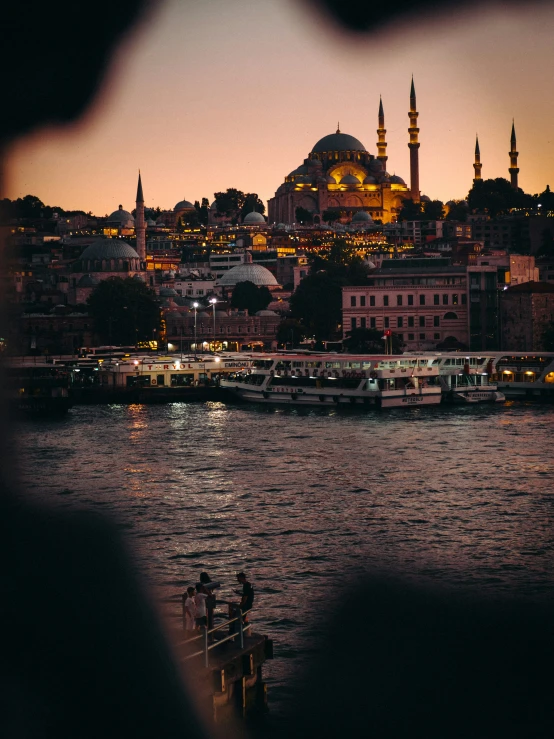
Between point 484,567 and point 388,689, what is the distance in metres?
3.84

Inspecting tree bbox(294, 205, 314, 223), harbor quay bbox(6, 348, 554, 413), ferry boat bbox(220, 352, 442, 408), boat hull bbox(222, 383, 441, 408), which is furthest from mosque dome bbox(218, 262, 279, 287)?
boat hull bbox(222, 383, 441, 408)

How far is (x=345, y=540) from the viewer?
1227 centimetres

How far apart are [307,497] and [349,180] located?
80934 mm

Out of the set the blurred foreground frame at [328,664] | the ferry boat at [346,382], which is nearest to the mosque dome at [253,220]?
the ferry boat at [346,382]

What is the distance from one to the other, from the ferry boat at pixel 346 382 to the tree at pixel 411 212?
56046 mm

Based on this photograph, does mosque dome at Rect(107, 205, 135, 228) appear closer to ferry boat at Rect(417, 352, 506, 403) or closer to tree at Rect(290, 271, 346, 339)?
tree at Rect(290, 271, 346, 339)

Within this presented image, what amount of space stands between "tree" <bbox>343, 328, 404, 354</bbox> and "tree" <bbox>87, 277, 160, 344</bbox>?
1118cm

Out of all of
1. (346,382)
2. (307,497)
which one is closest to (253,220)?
(346,382)

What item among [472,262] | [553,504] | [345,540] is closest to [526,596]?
[345,540]

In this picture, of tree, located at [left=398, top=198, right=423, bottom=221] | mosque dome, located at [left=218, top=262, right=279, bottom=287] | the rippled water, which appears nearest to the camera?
the rippled water

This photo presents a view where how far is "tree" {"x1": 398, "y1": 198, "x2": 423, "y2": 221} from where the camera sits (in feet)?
285

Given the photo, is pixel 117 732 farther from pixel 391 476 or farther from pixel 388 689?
pixel 391 476

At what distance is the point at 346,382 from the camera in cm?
2994

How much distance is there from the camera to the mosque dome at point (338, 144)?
98562 mm
